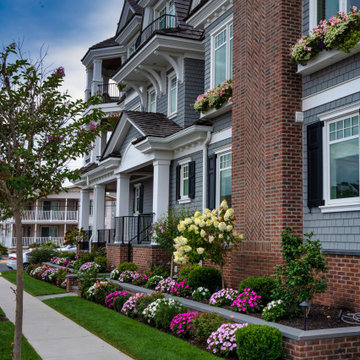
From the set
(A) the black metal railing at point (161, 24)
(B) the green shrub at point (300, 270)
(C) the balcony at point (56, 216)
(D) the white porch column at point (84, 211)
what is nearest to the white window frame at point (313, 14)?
(B) the green shrub at point (300, 270)

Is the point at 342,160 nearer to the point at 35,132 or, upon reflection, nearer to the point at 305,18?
the point at 305,18

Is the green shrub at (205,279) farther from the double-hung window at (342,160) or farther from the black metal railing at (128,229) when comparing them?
the black metal railing at (128,229)

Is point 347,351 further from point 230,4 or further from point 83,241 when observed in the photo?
point 83,241

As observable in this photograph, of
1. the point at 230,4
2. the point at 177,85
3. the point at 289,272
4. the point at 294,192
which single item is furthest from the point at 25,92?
the point at 177,85

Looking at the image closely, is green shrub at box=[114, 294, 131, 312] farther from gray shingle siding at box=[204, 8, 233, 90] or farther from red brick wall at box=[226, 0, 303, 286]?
gray shingle siding at box=[204, 8, 233, 90]

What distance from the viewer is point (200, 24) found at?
1495 centimetres

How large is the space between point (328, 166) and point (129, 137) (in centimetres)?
1069

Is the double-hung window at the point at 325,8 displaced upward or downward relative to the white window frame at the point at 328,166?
upward

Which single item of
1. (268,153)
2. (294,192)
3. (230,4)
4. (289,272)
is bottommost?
(289,272)

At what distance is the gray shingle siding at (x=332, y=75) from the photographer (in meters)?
9.09

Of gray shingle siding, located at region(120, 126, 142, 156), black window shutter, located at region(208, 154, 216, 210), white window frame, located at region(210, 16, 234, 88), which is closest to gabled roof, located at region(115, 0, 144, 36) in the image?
gray shingle siding, located at region(120, 126, 142, 156)

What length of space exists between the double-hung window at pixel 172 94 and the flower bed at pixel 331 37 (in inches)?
305

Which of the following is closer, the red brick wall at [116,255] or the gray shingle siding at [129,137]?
the red brick wall at [116,255]

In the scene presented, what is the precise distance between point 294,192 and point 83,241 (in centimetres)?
1706
